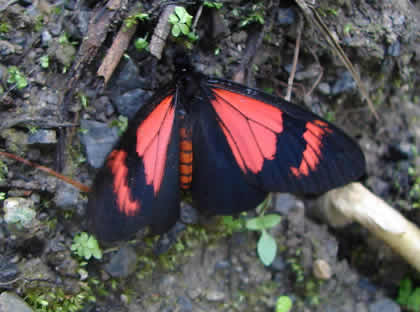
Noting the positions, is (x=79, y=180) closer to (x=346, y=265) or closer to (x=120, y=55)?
(x=120, y=55)

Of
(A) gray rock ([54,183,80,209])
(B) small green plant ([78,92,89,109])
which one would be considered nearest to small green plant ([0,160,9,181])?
(A) gray rock ([54,183,80,209])

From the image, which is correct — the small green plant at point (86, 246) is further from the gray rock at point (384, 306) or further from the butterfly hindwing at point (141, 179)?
the gray rock at point (384, 306)

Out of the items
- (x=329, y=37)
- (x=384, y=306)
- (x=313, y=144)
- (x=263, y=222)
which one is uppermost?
(x=329, y=37)

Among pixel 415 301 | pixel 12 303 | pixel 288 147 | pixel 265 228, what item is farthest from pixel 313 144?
pixel 12 303

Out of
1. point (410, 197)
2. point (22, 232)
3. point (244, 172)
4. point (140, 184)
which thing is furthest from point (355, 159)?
point (22, 232)

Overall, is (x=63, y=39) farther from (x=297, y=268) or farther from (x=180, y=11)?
(x=297, y=268)
